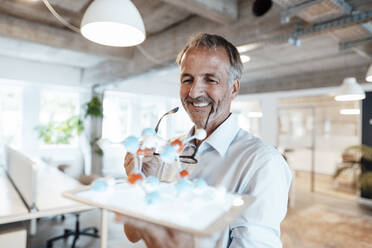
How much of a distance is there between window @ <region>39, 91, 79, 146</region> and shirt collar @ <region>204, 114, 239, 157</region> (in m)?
5.95

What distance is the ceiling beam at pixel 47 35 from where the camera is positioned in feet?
10.4

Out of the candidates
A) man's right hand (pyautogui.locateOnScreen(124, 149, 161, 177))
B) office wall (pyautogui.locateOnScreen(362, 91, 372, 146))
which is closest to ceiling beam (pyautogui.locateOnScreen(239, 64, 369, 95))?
office wall (pyautogui.locateOnScreen(362, 91, 372, 146))

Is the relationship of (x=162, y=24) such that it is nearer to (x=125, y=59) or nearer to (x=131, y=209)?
(x=125, y=59)

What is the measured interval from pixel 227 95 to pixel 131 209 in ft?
1.79

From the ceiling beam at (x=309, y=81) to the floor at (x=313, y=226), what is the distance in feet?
8.51

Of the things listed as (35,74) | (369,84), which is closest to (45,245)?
(35,74)

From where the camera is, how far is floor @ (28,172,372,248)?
10.2ft

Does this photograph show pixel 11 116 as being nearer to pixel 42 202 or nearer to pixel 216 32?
pixel 42 202

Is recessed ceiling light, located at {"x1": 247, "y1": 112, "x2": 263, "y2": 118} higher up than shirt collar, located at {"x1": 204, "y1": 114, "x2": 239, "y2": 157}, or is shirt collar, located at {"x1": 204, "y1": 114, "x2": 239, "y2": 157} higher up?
recessed ceiling light, located at {"x1": 247, "y1": 112, "x2": 263, "y2": 118}

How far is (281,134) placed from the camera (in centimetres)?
674

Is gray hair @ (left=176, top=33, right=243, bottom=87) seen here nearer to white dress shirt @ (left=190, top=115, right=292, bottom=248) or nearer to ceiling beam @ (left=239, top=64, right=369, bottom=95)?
white dress shirt @ (left=190, top=115, right=292, bottom=248)

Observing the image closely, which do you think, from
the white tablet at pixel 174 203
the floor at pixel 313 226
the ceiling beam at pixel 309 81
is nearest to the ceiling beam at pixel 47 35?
the floor at pixel 313 226

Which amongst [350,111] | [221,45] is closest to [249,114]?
[350,111]

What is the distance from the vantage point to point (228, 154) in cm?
87
